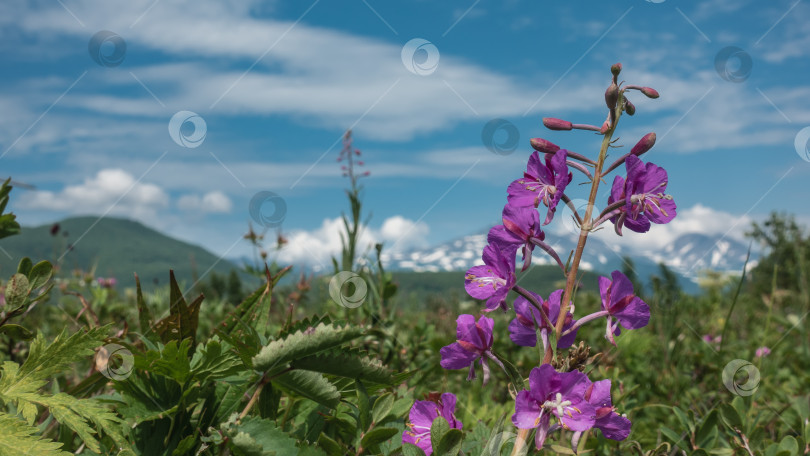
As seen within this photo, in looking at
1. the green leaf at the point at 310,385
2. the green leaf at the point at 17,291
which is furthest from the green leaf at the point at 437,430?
the green leaf at the point at 17,291

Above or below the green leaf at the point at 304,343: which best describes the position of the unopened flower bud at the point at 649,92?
above

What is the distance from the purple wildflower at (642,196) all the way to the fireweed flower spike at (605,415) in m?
0.33

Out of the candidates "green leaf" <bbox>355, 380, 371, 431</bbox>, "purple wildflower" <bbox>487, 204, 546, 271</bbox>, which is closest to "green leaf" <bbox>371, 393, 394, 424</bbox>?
"green leaf" <bbox>355, 380, 371, 431</bbox>

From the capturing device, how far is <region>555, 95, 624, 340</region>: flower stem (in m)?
1.14

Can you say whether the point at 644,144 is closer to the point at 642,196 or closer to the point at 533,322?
the point at 642,196

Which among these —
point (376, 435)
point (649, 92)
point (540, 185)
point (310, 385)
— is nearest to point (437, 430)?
point (376, 435)

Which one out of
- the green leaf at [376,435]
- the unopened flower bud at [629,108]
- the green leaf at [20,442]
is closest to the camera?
the green leaf at [20,442]

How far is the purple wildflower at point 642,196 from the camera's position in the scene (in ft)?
3.97

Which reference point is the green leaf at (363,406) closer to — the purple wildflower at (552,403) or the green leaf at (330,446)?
the green leaf at (330,446)

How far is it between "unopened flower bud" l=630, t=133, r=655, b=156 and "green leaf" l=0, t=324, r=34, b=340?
1.37 m

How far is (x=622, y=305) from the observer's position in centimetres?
126

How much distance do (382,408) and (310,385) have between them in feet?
0.54

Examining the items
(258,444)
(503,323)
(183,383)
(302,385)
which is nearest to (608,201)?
(302,385)

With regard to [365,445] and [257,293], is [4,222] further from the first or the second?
[365,445]
